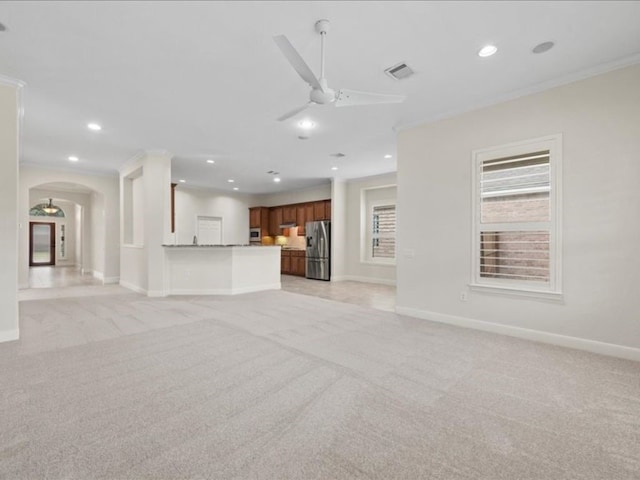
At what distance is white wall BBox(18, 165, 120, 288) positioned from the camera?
6996 mm

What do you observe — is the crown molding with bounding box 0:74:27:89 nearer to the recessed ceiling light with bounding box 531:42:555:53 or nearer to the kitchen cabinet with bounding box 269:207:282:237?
the recessed ceiling light with bounding box 531:42:555:53

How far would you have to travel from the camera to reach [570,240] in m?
3.33

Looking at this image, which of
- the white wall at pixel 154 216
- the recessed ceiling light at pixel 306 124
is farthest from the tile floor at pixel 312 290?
the recessed ceiling light at pixel 306 124

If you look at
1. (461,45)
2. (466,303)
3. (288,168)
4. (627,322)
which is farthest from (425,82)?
(288,168)

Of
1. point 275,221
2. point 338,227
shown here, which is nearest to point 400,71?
point 338,227

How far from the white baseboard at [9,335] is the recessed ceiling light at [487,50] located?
18.8 feet

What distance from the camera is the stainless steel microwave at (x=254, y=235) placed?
11367mm

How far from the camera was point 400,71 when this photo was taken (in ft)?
10.5

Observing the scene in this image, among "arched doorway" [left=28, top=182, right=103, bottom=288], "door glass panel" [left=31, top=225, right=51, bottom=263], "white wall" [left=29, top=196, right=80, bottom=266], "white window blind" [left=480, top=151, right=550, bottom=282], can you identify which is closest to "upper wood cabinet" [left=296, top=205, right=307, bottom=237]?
"white window blind" [left=480, top=151, right=550, bottom=282]

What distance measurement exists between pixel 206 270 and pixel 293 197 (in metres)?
4.83

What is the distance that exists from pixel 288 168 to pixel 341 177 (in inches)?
68.4

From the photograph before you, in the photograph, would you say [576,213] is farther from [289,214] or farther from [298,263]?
[289,214]

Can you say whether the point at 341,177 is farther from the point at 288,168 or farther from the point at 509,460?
the point at 509,460

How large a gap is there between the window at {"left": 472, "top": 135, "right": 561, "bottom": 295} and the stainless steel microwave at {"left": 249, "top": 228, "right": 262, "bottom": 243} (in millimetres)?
8533
